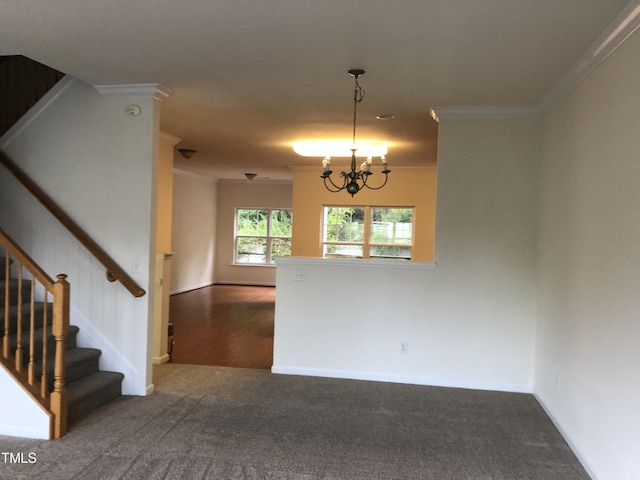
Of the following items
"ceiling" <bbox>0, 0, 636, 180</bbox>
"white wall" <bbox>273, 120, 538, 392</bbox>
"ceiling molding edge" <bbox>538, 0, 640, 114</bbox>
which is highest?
"ceiling" <bbox>0, 0, 636, 180</bbox>

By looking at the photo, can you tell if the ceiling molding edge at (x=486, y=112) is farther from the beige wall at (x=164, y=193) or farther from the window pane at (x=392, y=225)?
the window pane at (x=392, y=225)

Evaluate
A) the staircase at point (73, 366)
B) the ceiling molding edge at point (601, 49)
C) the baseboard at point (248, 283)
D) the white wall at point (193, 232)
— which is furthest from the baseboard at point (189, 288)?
the ceiling molding edge at point (601, 49)

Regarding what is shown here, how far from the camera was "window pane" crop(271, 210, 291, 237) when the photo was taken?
37.9 ft

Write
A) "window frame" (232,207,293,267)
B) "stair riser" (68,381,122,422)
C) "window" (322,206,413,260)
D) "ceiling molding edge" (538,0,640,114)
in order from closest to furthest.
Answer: "ceiling molding edge" (538,0,640,114) < "stair riser" (68,381,122,422) < "window" (322,206,413,260) < "window frame" (232,207,293,267)

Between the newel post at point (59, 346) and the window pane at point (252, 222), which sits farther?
the window pane at point (252, 222)

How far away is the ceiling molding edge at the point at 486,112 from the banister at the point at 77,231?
2.99 metres

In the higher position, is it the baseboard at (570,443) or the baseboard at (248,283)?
the baseboard at (248,283)

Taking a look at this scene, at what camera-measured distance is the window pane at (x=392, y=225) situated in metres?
8.17

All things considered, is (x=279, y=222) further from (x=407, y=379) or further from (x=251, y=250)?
(x=407, y=379)

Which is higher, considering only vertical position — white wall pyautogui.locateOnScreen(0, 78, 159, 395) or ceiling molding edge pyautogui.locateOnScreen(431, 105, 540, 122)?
ceiling molding edge pyautogui.locateOnScreen(431, 105, 540, 122)

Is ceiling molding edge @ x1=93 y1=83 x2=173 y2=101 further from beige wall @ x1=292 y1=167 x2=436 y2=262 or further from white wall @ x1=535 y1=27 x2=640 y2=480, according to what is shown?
beige wall @ x1=292 y1=167 x2=436 y2=262

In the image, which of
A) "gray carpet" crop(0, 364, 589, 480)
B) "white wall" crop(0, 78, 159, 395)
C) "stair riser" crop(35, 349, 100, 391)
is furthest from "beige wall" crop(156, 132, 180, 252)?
"gray carpet" crop(0, 364, 589, 480)

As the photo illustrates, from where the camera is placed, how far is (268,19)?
8.02ft

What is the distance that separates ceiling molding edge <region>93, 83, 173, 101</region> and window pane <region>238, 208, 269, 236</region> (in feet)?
25.7
